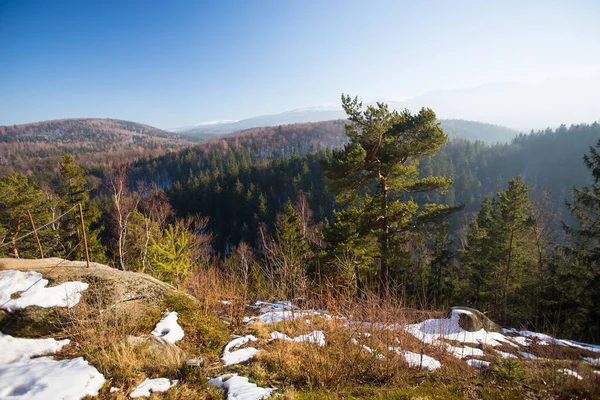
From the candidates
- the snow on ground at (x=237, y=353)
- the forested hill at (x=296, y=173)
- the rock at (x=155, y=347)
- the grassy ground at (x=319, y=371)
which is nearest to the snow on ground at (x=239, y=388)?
the grassy ground at (x=319, y=371)

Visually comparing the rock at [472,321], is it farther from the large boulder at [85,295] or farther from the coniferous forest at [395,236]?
the large boulder at [85,295]

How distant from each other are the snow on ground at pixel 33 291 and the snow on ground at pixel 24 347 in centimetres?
54

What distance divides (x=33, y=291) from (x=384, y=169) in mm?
10141

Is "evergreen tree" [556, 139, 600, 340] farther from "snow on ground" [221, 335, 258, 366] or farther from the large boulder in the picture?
the large boulder

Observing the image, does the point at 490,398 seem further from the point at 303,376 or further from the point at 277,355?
the point at 277,355

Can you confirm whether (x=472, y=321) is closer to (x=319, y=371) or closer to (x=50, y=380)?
(x=319, y=371)

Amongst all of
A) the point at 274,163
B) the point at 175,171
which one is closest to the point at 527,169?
the point at 274,163

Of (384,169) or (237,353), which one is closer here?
(237,353)

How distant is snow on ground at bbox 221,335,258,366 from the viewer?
4.12 meters

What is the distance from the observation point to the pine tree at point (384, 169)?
30.2 feet

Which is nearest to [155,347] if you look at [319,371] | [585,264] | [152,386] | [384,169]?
[152,386]

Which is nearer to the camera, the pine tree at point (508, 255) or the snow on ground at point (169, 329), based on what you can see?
the snow on ground at point (169, 329)

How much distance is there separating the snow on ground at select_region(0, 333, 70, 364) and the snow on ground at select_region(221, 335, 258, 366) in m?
2.66

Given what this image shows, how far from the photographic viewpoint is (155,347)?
13.1ft
